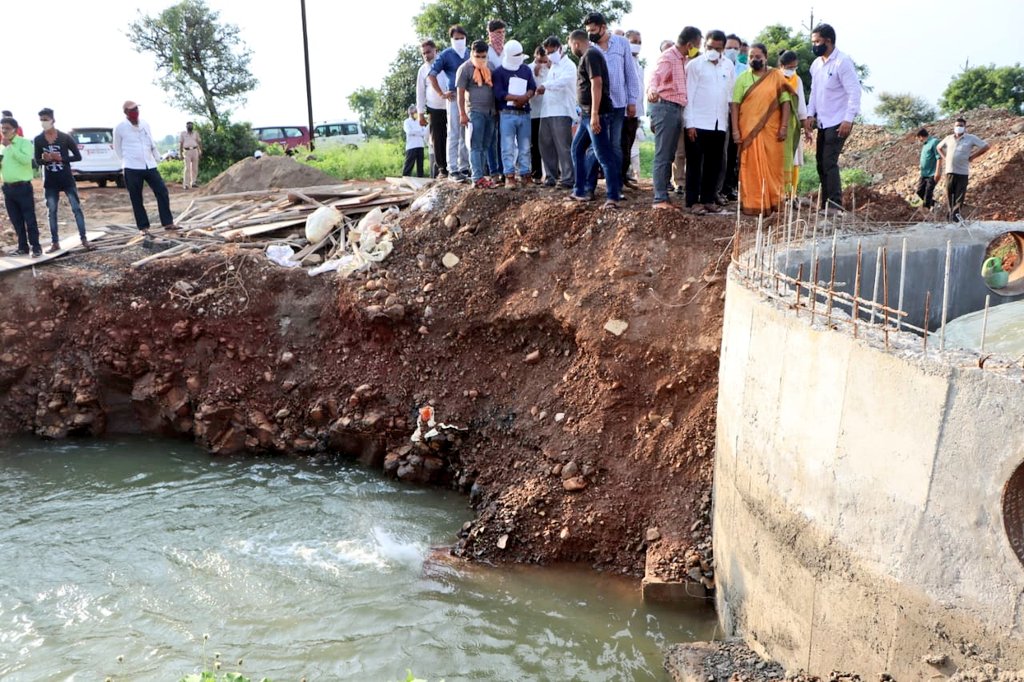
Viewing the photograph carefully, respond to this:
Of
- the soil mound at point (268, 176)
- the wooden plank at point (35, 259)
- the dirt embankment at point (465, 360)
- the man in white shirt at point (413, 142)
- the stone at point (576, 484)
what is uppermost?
the man in white shirt at point (413, 142)

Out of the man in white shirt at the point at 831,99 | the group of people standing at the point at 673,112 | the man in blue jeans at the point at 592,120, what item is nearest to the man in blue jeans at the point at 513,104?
the group of people standing at the point at 673,112

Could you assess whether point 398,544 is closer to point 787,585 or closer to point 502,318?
point 502,318

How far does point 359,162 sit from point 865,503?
52.6ft

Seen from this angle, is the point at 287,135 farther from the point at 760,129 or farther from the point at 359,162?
the point at 760,129

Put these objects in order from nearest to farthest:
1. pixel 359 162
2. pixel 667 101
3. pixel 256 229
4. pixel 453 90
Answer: pixel 667 101 → pixel 453 90 → pixel 256 229 → pixel 359 162

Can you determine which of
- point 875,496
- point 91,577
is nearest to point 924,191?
point 875,496

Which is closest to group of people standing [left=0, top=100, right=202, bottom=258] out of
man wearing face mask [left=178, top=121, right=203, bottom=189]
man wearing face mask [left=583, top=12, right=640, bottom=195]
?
man wearing face mask [left=583, top=12, right=640, bottom=195]

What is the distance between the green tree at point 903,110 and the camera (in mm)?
29250

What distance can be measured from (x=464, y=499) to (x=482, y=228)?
2.98 metres

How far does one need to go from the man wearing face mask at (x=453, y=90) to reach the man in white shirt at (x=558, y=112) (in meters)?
1.04

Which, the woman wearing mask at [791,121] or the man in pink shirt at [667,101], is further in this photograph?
the woman wearing mask at [791,121]

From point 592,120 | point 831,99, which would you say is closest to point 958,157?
point 831,99

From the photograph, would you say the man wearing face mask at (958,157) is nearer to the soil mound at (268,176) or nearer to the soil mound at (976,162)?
the soil mound at (976,162)

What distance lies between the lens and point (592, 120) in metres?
7.66
